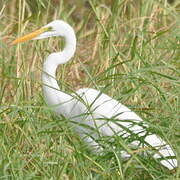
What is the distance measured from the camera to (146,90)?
14.3ft

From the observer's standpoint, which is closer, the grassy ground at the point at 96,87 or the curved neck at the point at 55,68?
the grassy ground at the point at 96,87

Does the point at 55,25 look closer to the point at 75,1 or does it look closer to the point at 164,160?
the point at 164,160

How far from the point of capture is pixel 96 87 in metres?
3.60

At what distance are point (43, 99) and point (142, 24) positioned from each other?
121 cm

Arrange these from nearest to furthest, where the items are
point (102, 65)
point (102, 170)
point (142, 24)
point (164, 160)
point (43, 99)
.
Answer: point (102, 170), point (164, 160), point (43, 99), point (102, 65), point (142, 24)

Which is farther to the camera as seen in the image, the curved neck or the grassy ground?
the curved neck

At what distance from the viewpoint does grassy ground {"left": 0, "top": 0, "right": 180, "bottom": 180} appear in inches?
127

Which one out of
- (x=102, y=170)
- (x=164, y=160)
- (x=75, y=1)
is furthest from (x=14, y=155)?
(x=75, y=1)

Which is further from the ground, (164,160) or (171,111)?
(171,111)

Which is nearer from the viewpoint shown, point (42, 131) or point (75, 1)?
point (42, 131)

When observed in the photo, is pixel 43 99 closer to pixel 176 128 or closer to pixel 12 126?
pixel 12 126

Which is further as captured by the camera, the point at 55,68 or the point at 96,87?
the point at 55,68

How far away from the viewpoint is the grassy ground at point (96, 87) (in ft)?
10.6

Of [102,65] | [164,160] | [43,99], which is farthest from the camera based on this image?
[102,65]
